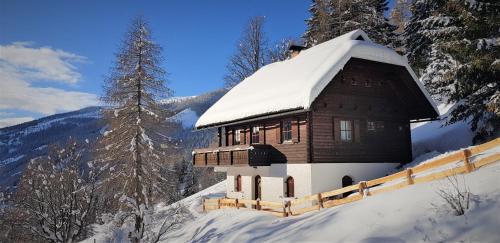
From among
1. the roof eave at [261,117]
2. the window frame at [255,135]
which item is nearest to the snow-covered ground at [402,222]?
the roof eave at [261,117]

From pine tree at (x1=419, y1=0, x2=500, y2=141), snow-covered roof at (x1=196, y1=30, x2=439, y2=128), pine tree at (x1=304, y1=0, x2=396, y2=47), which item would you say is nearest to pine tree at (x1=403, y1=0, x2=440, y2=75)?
pine tree at (x1=304, y1=0, x2=396, y2=47)

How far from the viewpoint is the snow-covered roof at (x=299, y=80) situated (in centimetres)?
1867

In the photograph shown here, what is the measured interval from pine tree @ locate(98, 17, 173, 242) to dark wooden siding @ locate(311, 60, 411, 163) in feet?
29.6

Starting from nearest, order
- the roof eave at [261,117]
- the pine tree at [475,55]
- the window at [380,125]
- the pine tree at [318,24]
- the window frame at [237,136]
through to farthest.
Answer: the pine tree at [475,55] → the roof eave at [261,117] → the window at [380,125] → the window frame at [237,136] → the pine tree at [318,24]

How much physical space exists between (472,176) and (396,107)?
41.6 ft

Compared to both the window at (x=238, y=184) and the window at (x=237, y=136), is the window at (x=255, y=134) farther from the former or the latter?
the window at (x=238, y=184)

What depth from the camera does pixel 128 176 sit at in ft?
68.1

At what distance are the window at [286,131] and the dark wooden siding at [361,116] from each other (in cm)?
179

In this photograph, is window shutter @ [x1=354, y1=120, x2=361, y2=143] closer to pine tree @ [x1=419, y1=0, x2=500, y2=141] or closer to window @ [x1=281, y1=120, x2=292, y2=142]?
window @ [x1=281, y1=120, x2=292, y2=142]

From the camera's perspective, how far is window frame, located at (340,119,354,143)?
2072cm

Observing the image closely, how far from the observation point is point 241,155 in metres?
21.5

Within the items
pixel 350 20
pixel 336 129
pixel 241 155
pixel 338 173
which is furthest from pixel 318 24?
pixel 338 173

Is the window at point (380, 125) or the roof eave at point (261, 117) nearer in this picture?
the roof eave at point (261, 117)

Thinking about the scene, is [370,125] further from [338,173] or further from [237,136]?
[237,136]
